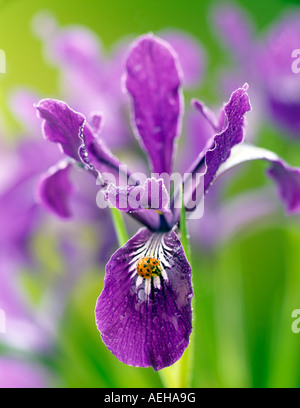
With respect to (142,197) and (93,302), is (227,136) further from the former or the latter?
(93,302)

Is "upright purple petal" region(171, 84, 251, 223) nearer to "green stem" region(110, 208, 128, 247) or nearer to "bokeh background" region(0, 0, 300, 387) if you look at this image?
"green stem" region(110, 208, 128, 247)

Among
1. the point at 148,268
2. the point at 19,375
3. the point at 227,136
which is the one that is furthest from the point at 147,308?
the point at 19,375

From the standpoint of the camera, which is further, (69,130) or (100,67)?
(100,67)

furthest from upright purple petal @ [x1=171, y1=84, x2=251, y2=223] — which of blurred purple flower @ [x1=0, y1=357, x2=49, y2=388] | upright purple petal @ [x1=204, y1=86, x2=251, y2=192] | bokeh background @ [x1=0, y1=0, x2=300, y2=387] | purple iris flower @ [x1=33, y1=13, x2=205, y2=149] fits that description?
blurred purple flower @ [x1=0, y1=357, x2=49, y2=388]

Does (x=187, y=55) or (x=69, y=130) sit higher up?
(x=187, y=55)

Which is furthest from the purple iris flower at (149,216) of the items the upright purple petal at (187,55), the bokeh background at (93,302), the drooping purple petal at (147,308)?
the upright purple petal at (187,55)

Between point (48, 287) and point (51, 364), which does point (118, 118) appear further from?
point (51, 364)
